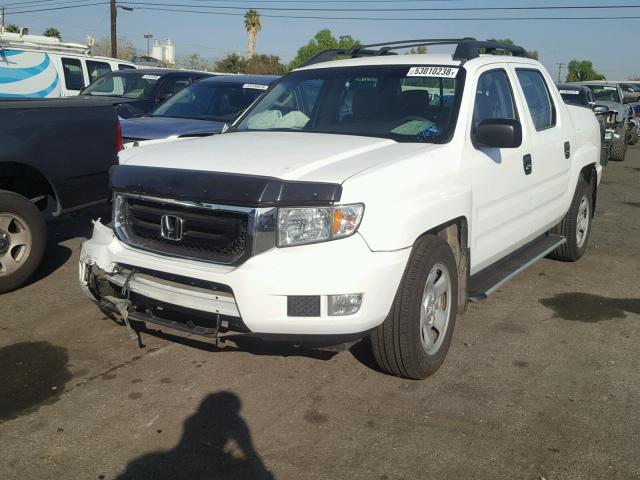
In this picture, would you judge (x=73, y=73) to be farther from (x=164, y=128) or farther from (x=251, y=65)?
(x=251, y=65)

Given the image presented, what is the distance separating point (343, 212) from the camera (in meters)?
3.45

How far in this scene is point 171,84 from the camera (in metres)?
12.0

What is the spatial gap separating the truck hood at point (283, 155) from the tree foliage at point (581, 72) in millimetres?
85321

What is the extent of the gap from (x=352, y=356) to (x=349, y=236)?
51.6 inches

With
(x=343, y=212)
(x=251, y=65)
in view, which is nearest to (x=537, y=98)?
(x=343, y=212)

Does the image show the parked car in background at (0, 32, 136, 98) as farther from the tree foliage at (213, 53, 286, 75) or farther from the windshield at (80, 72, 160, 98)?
the tree foliage at (213, 53, 286, 75)

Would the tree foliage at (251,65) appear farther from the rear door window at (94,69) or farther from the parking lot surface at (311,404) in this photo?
the parking lot surface at (311,404)

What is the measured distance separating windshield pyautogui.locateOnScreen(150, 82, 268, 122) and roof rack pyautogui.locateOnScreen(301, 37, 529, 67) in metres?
3.08

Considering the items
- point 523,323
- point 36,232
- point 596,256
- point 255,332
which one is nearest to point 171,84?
point 36,232

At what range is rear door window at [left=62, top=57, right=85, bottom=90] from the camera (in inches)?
618

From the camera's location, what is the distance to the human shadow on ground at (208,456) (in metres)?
3.18

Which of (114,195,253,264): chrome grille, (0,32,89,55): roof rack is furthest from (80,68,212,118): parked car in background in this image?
(114,195,253,264): chrome grille

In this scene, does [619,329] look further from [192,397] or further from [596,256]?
[192,397]

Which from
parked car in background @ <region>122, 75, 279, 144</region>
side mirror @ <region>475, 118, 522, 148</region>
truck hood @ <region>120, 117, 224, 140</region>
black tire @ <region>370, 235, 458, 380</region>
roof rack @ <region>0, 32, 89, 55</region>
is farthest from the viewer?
roof rack @ <region>0, 32, 89, 55</region>
